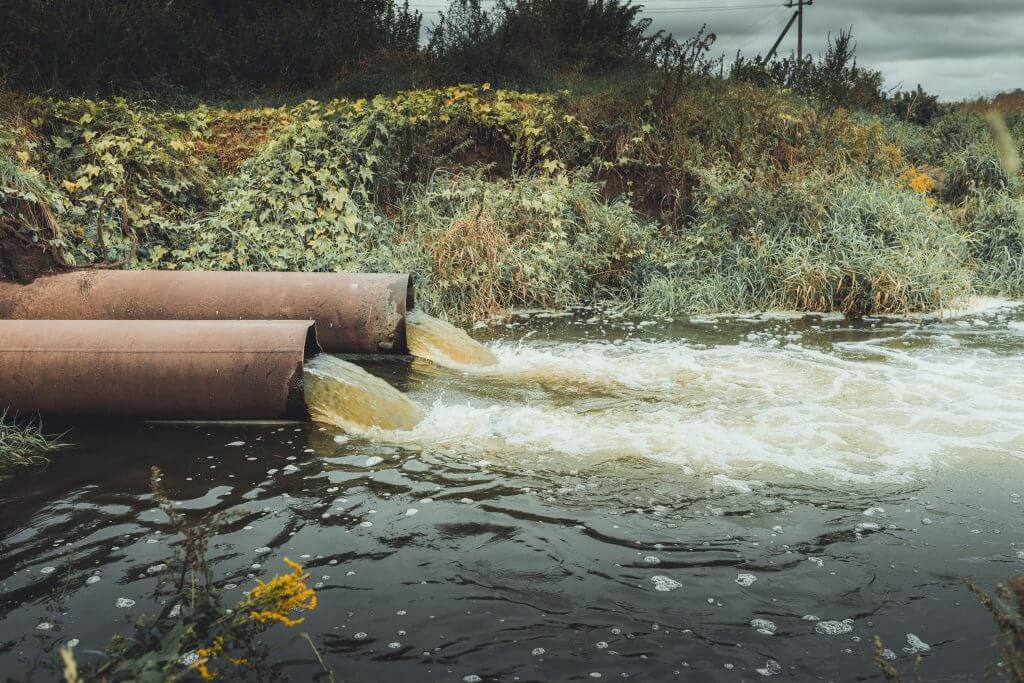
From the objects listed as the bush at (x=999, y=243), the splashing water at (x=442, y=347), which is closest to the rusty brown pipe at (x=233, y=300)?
the splashing water at (x=442, y=347)

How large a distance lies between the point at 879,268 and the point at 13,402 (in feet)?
27.8

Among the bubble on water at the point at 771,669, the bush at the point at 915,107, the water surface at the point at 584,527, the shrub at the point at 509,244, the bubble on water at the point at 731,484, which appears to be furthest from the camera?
the bush at the point at 915,107

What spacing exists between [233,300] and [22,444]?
2.06 meters

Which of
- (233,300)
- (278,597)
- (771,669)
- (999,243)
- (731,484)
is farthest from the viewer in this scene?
(999,243)

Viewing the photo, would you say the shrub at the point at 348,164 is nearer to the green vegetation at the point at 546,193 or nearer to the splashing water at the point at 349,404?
the green vegetation at the point at 546,193

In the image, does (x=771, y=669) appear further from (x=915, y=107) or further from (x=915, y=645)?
(x=915, y=107)

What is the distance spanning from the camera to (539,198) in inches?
399

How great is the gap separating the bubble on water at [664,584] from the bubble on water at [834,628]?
20.2 inches

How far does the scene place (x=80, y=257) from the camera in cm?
877

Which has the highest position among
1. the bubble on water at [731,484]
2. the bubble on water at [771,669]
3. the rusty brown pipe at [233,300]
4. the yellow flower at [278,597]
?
the rusty brown pipe at [233,300]

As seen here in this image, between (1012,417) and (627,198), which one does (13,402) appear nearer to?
(1012,417)

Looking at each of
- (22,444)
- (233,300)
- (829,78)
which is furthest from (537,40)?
(22,444)

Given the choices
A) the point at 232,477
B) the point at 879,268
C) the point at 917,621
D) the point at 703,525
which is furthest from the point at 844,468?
the point at 879,268

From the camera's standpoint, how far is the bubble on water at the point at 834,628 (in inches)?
111
